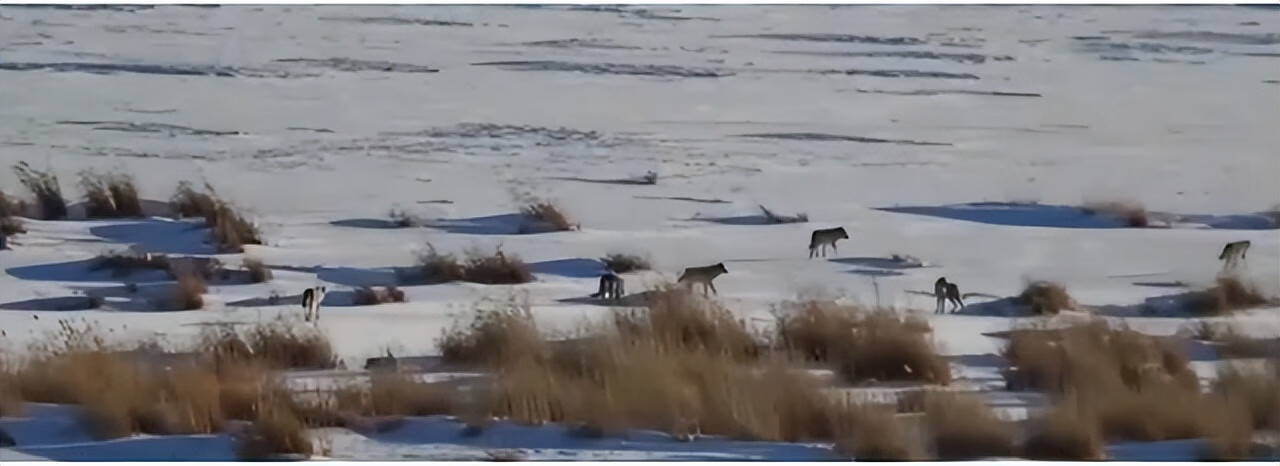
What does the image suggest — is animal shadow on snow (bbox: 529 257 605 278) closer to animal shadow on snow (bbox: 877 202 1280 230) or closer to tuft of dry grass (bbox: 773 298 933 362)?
tuft of dry grass (bbox: 773 298 933 362)

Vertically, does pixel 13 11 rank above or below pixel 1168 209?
above

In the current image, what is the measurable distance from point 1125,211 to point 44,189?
5328 mm

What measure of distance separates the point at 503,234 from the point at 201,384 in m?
1.57

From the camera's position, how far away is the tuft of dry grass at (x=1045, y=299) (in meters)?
5.98

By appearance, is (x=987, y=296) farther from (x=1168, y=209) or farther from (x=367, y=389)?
(x=367, y=389)

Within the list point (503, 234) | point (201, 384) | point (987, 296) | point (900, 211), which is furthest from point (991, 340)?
point (201, 384)

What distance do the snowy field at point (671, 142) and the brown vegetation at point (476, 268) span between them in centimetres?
6

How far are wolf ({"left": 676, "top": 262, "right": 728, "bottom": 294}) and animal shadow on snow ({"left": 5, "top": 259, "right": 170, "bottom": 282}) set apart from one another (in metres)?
2.47

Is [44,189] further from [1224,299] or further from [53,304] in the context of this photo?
[1224,299]

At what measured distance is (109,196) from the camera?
6375 millimetres

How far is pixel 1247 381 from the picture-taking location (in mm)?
5602

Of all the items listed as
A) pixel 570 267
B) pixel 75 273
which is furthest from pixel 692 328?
pixel 75 273

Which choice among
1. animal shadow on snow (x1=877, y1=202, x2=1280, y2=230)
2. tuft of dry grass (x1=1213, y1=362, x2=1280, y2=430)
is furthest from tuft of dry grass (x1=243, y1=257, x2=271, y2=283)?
tuft of dry grass (x1=1213, y1=362, x2=1280, y2=430)

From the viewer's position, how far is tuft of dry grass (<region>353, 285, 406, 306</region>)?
19.8 feet
